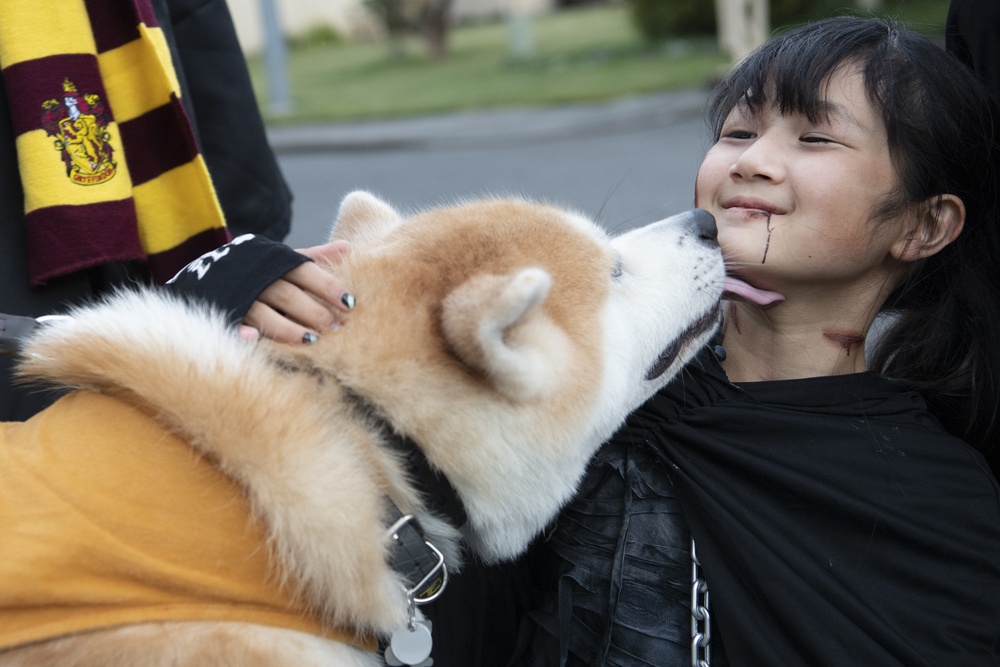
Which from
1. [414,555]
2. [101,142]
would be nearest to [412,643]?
[414,555]

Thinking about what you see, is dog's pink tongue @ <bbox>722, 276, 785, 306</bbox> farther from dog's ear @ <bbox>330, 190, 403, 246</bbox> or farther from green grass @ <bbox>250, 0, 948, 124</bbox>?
green grass @ <bbox>250, 0, 948, 124</bbox>

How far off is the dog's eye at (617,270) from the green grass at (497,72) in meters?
8.25

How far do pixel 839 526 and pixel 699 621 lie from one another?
34cm

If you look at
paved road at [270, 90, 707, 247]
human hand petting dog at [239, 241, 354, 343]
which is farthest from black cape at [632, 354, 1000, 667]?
paved road at [270, 90, 707, 247]

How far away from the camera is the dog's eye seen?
2173 mm

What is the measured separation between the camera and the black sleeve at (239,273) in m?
1.82

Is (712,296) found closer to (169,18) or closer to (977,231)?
(977,231)

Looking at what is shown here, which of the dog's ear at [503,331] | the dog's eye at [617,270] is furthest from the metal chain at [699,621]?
the dog's eye at [617,270]

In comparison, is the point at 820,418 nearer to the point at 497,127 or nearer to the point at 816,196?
the point at 816,196

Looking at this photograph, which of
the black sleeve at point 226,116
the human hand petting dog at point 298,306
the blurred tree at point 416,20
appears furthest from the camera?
the blurred tree at point 416,20

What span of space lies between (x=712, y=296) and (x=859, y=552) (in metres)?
0.62

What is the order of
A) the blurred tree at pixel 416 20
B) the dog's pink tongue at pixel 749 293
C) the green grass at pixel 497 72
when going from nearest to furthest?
the dog's pink tongue at pixel 749 293, the green grass at pixel 497 72, the blurred tree at pixel 416 20

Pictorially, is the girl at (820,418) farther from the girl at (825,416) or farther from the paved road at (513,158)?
the paved road at (513,158)

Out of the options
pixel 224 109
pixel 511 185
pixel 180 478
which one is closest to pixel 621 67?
pixel 511 185
